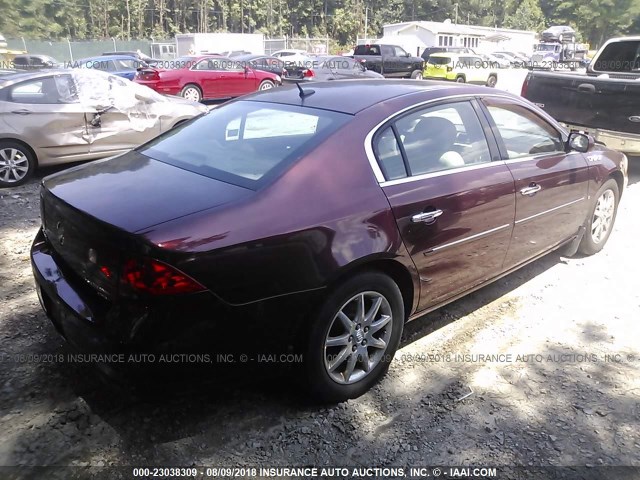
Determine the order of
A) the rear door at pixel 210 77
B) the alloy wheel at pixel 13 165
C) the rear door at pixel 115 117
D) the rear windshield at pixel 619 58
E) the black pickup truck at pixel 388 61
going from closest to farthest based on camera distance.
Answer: the alloy wheel at pixel 13 165 → the rear door at pixel 115 117 → the rear windshield at pixel 619 58 → the rear door at pixel 210 77 → the black pickup truck at pixel 388 61

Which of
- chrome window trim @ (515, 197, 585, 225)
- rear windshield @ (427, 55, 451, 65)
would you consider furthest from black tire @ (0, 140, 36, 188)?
rear windshield @ (427, 55, 451, 65)

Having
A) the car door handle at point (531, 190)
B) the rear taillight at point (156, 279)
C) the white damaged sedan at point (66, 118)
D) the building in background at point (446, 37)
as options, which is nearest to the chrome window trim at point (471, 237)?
the car door handle at point (531, 190)

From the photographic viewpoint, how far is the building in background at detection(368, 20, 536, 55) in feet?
186

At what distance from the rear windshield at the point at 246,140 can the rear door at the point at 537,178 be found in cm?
141

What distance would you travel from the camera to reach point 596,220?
4840 mm

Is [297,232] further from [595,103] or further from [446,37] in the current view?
[446,37]

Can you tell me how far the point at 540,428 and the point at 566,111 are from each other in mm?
6154

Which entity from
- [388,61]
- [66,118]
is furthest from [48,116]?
[388,61]

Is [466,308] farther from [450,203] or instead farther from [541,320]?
[450,203]

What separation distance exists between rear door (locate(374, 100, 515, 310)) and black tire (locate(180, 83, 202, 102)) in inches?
528

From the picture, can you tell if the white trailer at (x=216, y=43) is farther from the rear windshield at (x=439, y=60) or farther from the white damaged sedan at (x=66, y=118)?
the white damaged sedan at (x=66, y=118)

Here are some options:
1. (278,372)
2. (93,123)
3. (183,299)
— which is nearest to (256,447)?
(278,372)

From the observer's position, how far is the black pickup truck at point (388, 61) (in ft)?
86.8

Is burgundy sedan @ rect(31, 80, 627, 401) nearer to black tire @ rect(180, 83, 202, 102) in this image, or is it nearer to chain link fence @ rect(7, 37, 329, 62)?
black tire @ rect(180, 83, 202, 102)
